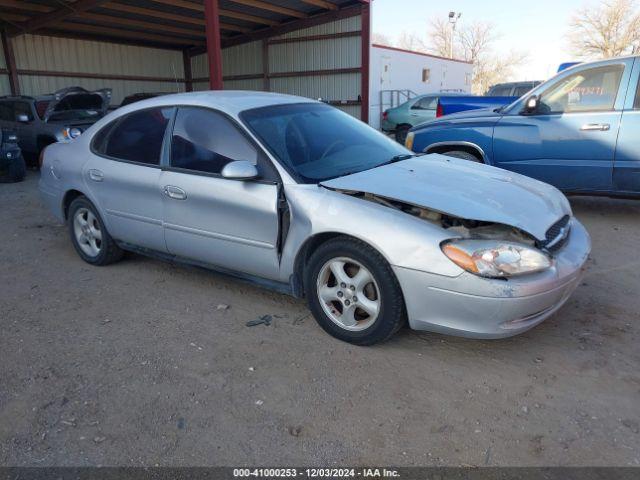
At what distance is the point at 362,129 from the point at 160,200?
5.76 feet

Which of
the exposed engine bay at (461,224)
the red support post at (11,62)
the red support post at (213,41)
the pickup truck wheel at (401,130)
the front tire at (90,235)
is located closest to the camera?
the exposed engine bay at (461,224)

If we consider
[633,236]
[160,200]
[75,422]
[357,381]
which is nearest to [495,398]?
[357,381]

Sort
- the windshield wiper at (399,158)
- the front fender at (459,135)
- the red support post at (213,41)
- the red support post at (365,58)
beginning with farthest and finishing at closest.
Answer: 1. the red support post at (365,58)
2. the red support post at (213,41)
3. the front fender at (459,135)
4. the windshield wiper at (399,158)

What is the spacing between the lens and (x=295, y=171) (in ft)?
11.4

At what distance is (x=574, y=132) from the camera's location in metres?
5.91

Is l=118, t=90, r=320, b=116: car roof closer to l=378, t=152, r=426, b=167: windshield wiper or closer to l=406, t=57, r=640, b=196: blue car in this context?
l=378, t=152, r=426, b=167: windshield wiper

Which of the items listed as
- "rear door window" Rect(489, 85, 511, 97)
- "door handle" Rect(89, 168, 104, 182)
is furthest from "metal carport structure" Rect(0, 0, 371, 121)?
"door handle" Rect(89, 168, 104, 182)

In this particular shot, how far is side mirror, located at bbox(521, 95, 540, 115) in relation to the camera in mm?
6070

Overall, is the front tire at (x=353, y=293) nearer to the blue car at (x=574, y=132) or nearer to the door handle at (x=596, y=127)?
the blue car at (x=574, y=132)

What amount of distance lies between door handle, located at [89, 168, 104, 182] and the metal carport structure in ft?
35.4

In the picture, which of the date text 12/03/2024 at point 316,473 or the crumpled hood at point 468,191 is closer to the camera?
the date text 12/03/2024 at point 316,473

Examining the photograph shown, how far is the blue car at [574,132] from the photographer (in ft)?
18.6

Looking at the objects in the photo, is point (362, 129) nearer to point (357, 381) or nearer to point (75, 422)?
point (357, 381)

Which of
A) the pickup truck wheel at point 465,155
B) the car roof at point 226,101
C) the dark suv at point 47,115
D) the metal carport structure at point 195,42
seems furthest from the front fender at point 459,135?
the metal carport structure at point 195,42
